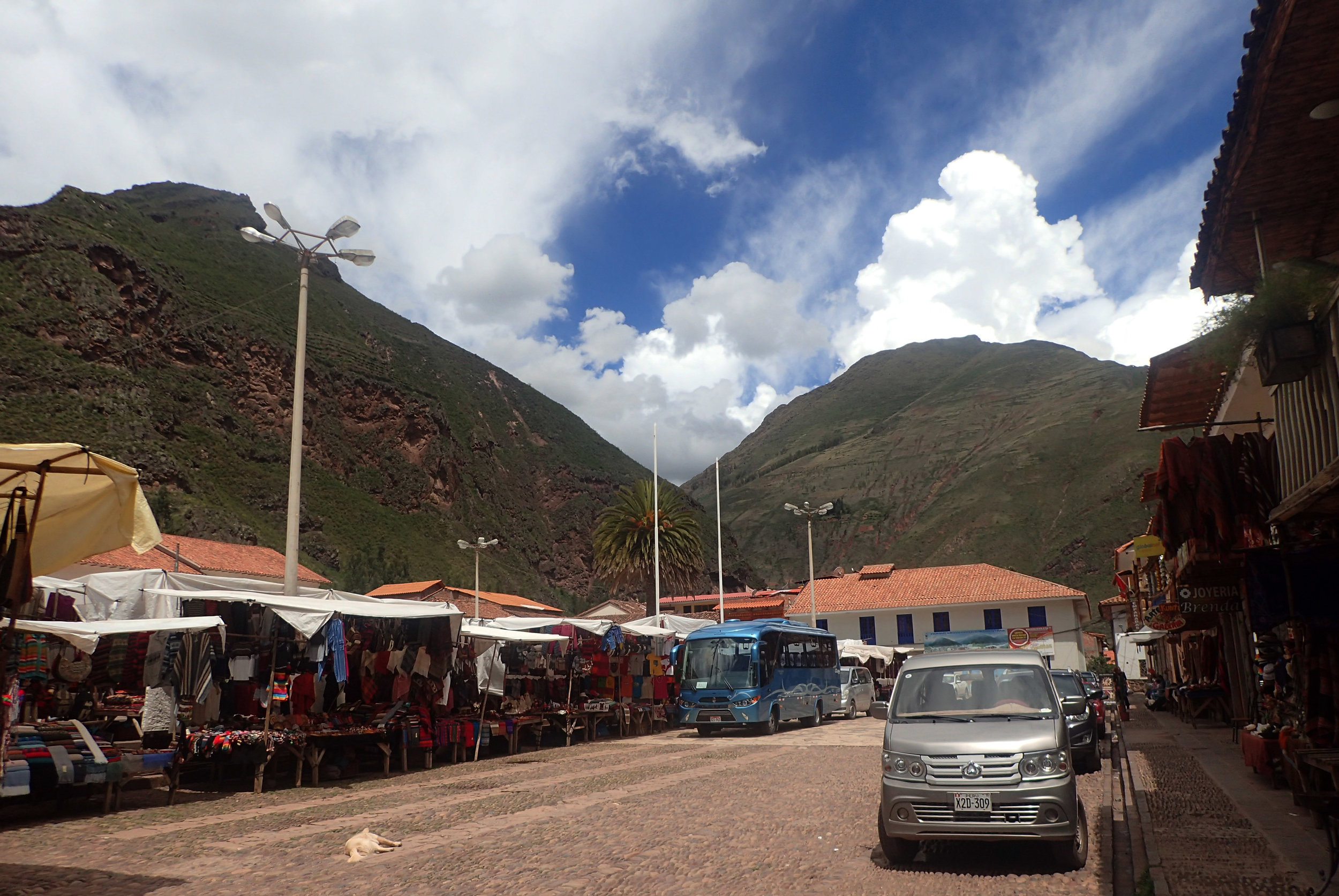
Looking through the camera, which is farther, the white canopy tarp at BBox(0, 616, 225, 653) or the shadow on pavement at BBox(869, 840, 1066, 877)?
the white canopy tarp at BBox(0, 616, 225, 653)

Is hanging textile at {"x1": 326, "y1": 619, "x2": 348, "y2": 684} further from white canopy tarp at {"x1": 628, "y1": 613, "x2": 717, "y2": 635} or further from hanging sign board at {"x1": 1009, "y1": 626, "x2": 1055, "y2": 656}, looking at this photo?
hanging sign board at {"x1": 1009, "y1": 626, "x2": 1055, "y2": 656}

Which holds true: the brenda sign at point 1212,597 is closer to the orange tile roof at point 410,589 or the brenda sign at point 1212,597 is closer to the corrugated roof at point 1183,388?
the corrugated roof at point 1183,388

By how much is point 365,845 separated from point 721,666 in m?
15.8

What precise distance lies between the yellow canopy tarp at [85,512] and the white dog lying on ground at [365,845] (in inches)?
139

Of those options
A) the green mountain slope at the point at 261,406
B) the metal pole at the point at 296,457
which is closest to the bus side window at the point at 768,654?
the metal pole at the point at 296,457

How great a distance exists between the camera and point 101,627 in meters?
12.9

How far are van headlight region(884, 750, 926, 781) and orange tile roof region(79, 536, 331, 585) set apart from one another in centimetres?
2371

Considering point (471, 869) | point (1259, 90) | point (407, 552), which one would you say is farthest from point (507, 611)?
point (1259, 90)

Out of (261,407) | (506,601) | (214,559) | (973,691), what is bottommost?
(973,691)

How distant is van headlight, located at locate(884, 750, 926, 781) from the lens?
7949mm

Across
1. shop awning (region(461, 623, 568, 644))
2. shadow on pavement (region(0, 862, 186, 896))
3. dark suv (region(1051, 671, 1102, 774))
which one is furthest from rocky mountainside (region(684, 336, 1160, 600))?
shadow on pavement (region(0, 862, 186, 896))

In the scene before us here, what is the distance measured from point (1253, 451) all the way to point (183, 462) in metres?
64.5

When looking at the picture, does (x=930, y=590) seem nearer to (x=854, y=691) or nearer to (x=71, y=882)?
(x=854, y=691)

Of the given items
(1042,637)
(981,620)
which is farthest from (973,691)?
(981,620)
